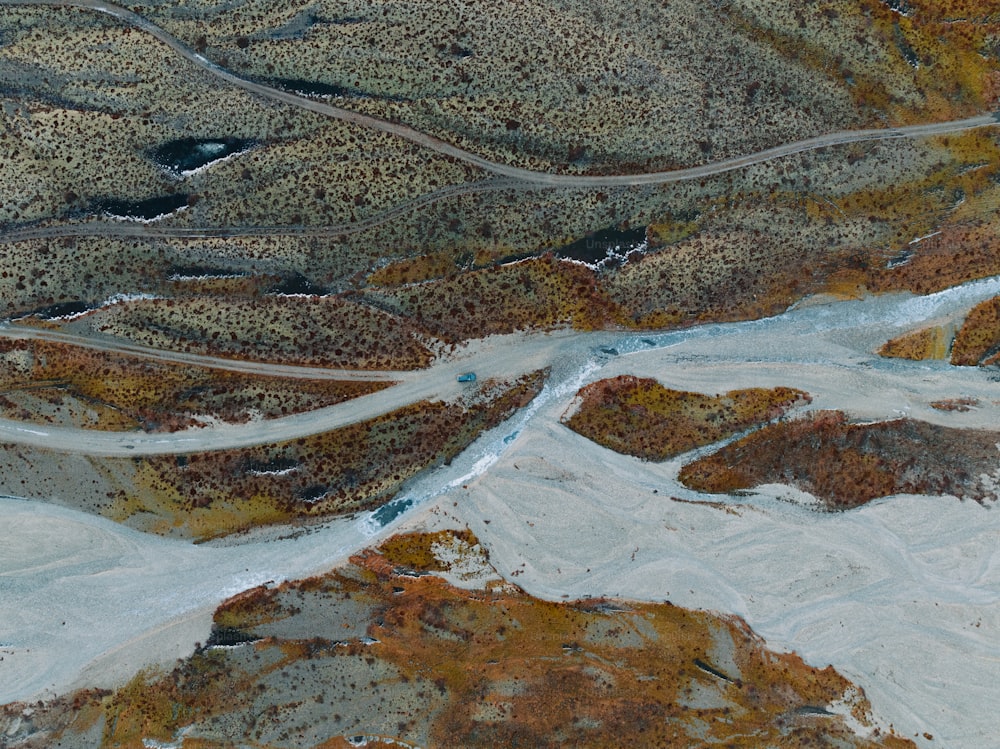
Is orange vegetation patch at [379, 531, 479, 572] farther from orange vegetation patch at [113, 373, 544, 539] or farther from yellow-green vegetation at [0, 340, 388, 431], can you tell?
yellow-green vegetation at [0, 340, 388, 431]

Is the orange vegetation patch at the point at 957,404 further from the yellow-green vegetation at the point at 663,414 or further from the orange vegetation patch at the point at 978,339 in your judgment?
the yellow-green vegetation at the point at 663,414

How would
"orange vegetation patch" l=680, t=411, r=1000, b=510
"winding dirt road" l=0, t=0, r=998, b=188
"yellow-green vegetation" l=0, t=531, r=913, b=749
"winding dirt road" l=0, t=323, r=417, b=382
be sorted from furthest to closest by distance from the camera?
1. "winding dirt road" l=0, t=0, r=998, b=188
2. "winding dirt road" l=0, t=323, r=417, b=382
3. "orange vegetation patch" l=680, t=411, r=1000, b=510
4. "yellow-green vegetation" l=0, t=531, r=913, b=749

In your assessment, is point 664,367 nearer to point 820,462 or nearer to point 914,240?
point 820,462

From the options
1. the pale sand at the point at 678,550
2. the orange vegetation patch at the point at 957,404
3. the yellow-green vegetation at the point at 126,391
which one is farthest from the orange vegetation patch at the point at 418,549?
the orange vegetation patch at the point at 957,404

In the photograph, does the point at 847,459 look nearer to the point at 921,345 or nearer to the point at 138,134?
the point at 921,345

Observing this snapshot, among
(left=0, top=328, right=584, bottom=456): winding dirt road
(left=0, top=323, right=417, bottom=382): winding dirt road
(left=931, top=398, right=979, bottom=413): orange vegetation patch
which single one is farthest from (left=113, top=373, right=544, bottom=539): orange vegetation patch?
(left=931, top=398, right=979, bottom=413): orange vegetation patch

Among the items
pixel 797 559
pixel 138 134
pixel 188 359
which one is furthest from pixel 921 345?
pixel 138 134
